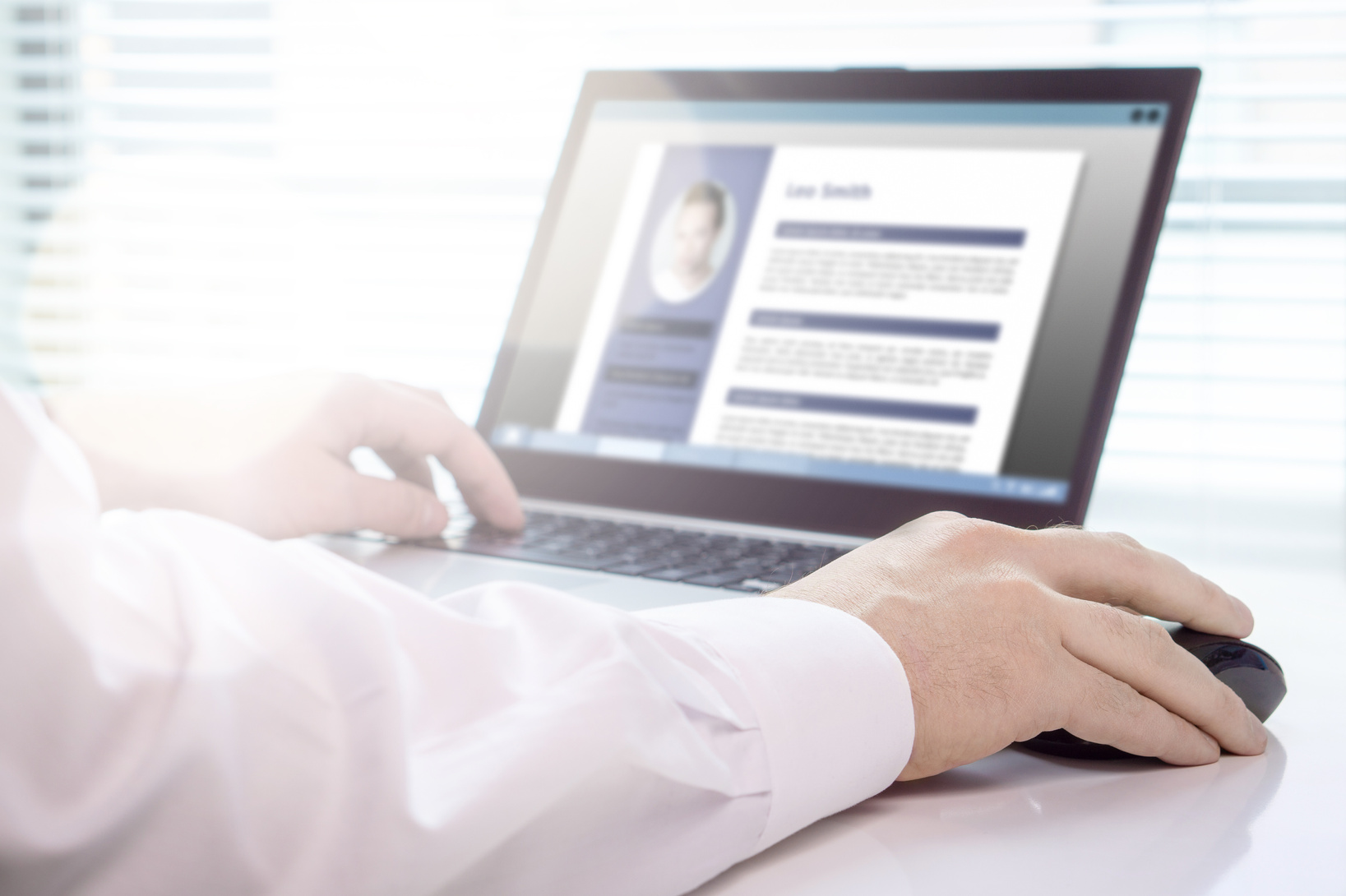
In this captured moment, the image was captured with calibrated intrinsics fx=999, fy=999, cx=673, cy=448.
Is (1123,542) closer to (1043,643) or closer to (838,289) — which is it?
(1043,643)

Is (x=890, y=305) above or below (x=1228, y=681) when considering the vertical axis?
above

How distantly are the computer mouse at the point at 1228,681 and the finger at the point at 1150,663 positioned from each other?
0.01 metres

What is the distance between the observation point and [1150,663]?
A: 0.39 m

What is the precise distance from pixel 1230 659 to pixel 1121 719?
0.07 metres

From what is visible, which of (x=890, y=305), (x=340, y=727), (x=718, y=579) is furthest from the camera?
(x=890, y=305)

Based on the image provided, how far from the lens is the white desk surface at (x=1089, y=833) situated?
0.30 meters

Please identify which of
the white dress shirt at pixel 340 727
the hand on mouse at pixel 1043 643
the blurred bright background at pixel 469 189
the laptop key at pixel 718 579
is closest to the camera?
the white dress shirt at pixel 340 727

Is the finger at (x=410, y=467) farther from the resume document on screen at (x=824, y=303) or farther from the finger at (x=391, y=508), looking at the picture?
the resume document on screen at (x=824, y=303)

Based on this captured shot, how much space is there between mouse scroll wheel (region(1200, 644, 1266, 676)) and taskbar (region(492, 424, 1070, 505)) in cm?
31

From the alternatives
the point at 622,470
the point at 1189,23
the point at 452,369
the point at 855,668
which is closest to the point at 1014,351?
the point at 622,470

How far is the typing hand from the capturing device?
2.10 feet

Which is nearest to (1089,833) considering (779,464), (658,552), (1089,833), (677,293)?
(1089,833)

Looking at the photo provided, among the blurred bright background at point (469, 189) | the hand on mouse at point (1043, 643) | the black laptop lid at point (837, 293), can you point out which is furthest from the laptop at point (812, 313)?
the blurred bright background at point (469, 189)

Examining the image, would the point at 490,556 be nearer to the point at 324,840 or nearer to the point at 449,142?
the point at 324,840
